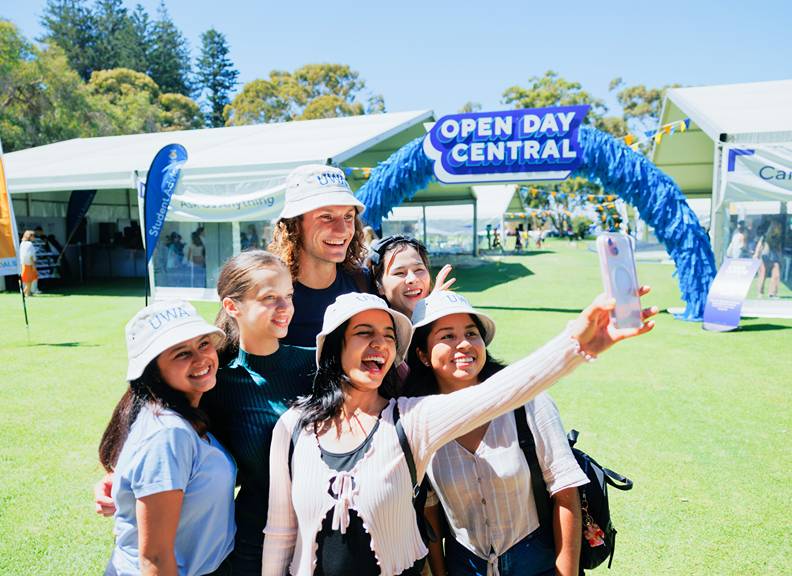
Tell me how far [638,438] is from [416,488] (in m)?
3.48

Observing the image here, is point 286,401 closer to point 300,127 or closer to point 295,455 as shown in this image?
point 295,455

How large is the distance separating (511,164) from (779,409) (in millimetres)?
6692

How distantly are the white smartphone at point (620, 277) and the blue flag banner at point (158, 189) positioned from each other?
722cm

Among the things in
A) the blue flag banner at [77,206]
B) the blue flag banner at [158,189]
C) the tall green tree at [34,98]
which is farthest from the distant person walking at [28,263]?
the tall green tree at [34,98]

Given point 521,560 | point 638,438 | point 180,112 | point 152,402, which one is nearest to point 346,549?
point 521,560

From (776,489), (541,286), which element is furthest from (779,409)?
(541,286)

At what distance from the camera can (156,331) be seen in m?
1.82

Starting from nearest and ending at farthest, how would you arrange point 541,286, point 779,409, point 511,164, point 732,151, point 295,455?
point 295,455 → point 779,409 → point 732,151 → point 511,164 → point 541,286

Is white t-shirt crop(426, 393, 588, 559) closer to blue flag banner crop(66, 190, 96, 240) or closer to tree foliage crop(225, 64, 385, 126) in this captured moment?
blue flag banner crop(66, 190, 96, 240)

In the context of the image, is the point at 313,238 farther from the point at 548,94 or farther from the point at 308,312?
the point at 548,94

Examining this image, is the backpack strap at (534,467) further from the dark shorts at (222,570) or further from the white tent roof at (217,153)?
the white tent roof at (217,153)

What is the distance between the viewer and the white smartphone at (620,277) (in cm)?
140

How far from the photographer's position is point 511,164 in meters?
11.0

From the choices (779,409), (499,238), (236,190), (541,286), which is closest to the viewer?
(779,409)
